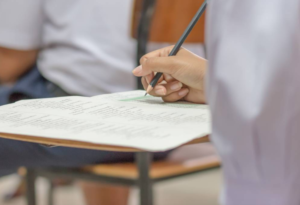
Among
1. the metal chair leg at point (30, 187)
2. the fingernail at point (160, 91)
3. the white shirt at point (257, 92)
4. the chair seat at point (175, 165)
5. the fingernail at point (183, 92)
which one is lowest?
the metal chair leg at point (30, 187)

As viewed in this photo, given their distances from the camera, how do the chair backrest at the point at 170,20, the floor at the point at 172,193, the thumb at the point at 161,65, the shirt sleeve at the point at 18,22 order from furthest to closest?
the floor at the point at 172,193
the shirt sleeve at the point at 18,22
the chair backrest at the point at 170,20
the thumb at the point at 161,65

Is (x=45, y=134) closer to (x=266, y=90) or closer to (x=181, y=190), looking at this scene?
(x=266, y=90)

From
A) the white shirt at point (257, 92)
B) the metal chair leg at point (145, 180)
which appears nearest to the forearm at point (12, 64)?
the metal chair leg at point (145, 180)

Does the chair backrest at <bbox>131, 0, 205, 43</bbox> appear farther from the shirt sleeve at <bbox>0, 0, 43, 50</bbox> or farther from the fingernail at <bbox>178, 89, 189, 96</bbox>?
the fingernail at <bbox>178, 89, 189, 96</bbox>

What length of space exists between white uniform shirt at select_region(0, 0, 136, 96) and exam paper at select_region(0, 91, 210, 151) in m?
0.58

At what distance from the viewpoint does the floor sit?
2607 millimetres

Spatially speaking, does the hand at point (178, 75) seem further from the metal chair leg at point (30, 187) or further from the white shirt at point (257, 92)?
the metal chair leg at point (30, 187)

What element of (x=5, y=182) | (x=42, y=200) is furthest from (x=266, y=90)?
(x=5, y=182)

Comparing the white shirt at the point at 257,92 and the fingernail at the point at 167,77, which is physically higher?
the white shirt at the point at 257,92

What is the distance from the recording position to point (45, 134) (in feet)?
1.81

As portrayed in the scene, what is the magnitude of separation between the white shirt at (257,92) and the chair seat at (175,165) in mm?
745

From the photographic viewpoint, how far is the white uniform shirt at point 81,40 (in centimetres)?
135

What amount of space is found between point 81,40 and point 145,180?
1.48 ft

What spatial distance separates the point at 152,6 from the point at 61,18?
0.92 feet
